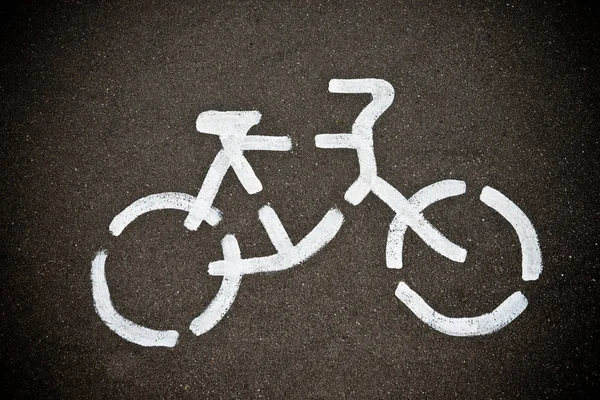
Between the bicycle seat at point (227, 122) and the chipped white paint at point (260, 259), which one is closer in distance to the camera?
Answer: the chipped white paint at point (260, 259)

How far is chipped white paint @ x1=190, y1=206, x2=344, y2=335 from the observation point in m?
2.76

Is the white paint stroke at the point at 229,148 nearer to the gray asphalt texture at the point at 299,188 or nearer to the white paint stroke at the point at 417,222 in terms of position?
the gray asphalt texture at the point at 299,188

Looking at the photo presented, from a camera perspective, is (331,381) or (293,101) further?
(293,101)

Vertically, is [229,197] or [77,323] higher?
[229,197]

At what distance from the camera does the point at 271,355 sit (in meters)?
2.73

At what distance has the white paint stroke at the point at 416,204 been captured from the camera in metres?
2.75

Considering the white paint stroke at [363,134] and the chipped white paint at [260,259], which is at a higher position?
the white paint stroke at [363,134]

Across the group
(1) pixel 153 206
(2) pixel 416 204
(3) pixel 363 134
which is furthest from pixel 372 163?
(1) pixel 153 206

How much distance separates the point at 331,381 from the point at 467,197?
5.15 ft

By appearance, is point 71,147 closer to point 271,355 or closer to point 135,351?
point 135,351

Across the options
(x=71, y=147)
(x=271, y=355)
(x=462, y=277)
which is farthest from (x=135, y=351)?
(x=462, y=277)

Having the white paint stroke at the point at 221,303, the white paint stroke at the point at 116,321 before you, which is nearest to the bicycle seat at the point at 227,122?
the white paint stroke at the point at 221,303

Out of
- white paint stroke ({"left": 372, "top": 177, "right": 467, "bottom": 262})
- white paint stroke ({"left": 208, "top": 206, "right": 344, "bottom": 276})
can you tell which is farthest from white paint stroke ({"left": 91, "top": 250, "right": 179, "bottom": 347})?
white paint stroke ({"left": 372, "top": 177, "right": 467, "bottom": 262})

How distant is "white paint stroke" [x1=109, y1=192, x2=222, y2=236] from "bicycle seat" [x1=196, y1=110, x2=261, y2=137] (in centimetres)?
50
